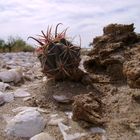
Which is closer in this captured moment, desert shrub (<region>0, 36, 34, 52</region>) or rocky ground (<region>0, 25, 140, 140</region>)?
rocky ground (<region>0, 25, 140, 140</region>)

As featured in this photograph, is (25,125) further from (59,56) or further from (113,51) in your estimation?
(113,51)

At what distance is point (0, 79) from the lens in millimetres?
5582

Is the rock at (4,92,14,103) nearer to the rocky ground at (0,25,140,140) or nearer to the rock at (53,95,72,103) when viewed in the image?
the rocky ground at (0,25,140,140)

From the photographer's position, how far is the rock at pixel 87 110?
3831mm

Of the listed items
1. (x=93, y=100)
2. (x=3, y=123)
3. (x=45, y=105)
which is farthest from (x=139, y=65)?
(x=3, y=123)

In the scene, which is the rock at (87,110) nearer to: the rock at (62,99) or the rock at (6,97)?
the rock at (62,99)

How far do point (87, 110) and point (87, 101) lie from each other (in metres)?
0.13

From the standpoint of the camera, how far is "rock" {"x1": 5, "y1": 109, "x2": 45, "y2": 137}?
154 inches

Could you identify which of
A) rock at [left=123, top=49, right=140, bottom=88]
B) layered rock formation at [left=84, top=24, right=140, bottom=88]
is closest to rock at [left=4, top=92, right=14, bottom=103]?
layered rock formation at [left=84, top=24, right=140, bottom=88]

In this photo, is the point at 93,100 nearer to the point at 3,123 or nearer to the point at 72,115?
the point at 72,115

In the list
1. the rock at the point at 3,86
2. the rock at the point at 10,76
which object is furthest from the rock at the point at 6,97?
the rock at the point at 10,76

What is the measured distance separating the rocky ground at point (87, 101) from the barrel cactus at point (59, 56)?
0.16m

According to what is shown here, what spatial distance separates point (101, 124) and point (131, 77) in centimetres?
64

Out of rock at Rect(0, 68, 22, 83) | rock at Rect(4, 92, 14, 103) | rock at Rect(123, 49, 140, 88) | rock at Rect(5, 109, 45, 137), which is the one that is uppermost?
rock at Rect(123, 49, 140, 88)
